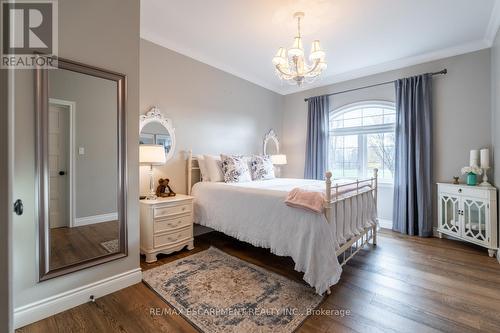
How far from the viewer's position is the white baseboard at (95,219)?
188 centimetres

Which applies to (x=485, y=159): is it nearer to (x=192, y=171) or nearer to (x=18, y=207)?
(x=192, y=171)

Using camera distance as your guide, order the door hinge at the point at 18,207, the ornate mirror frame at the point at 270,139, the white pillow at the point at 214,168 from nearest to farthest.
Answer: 1. the door hinge at the point at 18,207
2. the white pillow at the point at 214,168
3. the ornate mirror frame at the point at 270,139

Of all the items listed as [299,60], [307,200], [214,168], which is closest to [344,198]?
[307,200]

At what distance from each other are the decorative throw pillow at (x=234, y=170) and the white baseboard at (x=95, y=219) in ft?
4.95

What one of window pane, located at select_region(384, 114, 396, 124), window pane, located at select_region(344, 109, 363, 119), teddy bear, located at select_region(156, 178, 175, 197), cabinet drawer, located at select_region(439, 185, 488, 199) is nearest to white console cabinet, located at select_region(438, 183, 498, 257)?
cabinet drawer, located at select_region(439, 185, 488, 199)

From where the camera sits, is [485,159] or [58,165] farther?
[485,159]

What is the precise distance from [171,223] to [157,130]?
1274mm

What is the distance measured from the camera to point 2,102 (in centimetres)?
77

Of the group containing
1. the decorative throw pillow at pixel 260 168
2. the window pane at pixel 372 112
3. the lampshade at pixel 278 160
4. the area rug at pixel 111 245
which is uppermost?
the window pane at pixel 372 112

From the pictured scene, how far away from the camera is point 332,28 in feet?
9.05

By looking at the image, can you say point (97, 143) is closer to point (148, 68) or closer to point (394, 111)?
point (148, 68)

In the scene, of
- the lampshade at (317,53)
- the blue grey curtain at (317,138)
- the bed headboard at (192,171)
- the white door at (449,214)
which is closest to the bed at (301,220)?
the bed headboard at (192,171)

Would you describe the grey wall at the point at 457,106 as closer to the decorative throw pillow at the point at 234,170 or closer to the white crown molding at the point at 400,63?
the white crown molding at the point at 400,63

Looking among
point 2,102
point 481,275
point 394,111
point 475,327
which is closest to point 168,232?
point 2,102
